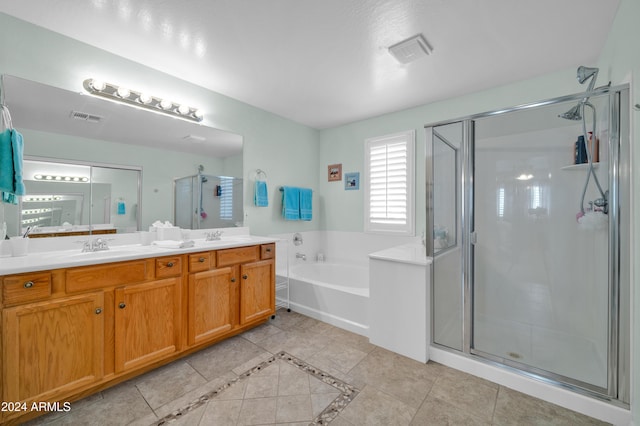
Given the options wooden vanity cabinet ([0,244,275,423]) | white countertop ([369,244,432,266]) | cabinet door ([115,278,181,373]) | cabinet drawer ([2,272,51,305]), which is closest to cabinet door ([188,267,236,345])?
wooden vanity cabinet ([0,244,275,423])

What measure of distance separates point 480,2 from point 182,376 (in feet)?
10.4

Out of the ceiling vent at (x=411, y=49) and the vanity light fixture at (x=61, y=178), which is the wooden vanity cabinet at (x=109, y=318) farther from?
the ceiling vent at (x=411, y=49)

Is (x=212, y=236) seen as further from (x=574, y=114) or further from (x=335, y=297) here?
(x=574, y=114)

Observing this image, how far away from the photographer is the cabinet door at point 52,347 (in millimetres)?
1379

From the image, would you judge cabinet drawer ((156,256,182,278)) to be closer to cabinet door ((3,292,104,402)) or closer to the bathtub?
cabinet door ((3,292,104,402))

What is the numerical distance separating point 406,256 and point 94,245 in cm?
249

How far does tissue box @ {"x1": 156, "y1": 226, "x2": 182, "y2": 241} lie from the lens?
2.38 m

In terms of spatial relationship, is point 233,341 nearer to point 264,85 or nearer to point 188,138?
point 188,138

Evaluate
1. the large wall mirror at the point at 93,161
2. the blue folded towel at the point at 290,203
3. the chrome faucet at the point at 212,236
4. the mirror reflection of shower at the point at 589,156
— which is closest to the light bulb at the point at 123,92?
the large wall mirror at the point at 93,161

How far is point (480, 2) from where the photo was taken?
161 cm

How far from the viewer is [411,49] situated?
2.02 meters

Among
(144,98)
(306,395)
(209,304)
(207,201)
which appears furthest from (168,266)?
(144,98)

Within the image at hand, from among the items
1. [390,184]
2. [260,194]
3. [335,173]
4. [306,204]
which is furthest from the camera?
[335,173]

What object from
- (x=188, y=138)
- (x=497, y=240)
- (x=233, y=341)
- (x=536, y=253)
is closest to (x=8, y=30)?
(x=188, y=138)
